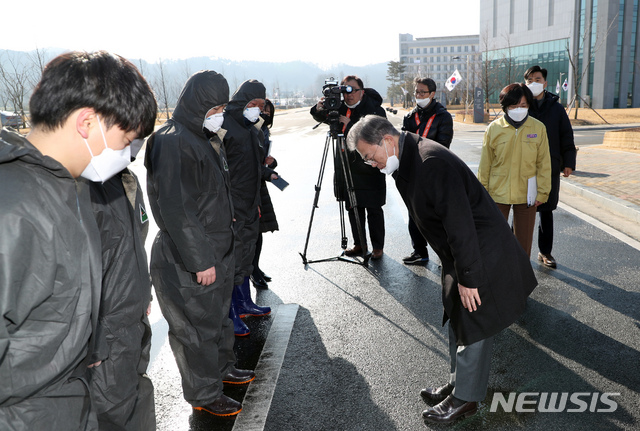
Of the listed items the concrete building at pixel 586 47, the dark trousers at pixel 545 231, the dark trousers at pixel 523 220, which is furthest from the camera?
the concrete building at pixel 586 47

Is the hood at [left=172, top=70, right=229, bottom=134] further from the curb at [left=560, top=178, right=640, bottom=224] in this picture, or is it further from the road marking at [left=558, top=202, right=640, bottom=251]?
the curb at [left=560, top=178, right=640, bottom=224]

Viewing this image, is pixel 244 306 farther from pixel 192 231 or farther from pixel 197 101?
pixel 197 101

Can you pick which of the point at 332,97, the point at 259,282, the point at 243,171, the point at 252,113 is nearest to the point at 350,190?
the point at 332,97

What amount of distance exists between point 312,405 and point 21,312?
2244 mm

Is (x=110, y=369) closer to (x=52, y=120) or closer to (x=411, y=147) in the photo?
(x=52, y=120)

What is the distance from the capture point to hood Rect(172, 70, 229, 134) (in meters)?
3.01

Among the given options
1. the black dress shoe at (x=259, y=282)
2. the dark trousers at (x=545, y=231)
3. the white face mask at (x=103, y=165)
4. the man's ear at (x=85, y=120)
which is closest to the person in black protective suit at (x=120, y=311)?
the white face mask at (x=103, y=165)

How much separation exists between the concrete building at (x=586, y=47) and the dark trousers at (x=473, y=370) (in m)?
44.1

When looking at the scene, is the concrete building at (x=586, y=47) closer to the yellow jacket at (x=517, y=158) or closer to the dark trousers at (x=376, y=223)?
the dark trousers at (x=376, y=223)

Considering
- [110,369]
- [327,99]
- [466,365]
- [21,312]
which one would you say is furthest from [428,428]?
[327,99]

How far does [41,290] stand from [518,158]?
4.35 meters

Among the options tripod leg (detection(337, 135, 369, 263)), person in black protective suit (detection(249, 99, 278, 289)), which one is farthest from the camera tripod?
person in black protective suit (detection(249, 99, 278, 289))

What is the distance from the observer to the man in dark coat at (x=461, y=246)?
2.65 metres

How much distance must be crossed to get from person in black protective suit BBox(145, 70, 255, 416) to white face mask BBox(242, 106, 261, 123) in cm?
125
